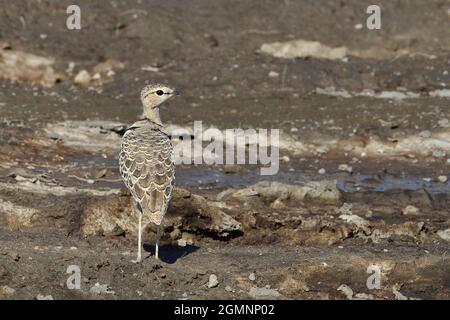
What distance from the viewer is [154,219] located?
1055 centimetres

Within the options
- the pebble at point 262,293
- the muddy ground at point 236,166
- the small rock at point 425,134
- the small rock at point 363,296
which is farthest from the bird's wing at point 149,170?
the small rock at point 425,134

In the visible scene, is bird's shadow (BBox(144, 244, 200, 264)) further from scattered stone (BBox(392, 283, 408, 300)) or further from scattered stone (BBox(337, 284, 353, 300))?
scattered stone (BBox(392, 283, 408, 300))

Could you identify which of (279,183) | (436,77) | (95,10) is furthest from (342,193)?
(95,10)

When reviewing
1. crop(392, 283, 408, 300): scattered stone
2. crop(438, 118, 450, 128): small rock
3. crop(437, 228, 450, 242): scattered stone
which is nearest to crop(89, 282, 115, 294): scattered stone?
crop(392, 283, 408, 300): scattered stone

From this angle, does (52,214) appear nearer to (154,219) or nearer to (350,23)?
Answer: (154,219)

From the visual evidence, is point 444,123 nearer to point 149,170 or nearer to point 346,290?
point 346,290

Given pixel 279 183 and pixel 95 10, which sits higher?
pixel 95 10

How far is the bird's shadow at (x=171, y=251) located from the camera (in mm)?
11172

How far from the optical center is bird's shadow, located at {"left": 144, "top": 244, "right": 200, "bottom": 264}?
1117 cm

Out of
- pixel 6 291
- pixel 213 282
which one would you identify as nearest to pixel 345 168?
pixel 213 282

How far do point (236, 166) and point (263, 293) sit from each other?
5.46m

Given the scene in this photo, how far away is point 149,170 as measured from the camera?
429 inches

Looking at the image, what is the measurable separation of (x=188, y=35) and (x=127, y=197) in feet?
32.4

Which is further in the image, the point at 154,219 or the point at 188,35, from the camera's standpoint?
the point at 188,35
